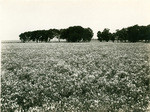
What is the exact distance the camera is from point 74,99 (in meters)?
10.0

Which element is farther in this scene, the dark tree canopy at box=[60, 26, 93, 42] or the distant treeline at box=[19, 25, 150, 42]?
the dark tree canopy at box=[60, 26, 93, 42]

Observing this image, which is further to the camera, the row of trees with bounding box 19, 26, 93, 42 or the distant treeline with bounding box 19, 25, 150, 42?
the row of trees with bounding box 19, 26, 93, 42

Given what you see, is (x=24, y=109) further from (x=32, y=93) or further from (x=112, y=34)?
Result: (x=112, y=34)

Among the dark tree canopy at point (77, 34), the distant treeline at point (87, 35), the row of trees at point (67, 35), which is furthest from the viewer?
the row of trees at point (67, 35)

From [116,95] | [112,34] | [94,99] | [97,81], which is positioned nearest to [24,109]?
[94,99]

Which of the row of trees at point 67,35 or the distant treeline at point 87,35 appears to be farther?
the row of trees at point 67,35

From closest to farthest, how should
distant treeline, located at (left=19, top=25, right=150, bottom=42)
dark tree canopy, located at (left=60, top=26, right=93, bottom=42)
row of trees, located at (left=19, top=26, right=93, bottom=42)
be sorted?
distant treeline, located at (left=19, top=25, right=150, bottom=42) → dark tree canopy, located at (left=60, top=26, right=93, bottom=42) → row of trees, located at (left=19, top=26, right=93, bottom=42)

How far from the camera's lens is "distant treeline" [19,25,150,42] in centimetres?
9901

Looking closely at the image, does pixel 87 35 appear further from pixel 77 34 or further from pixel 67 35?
pixel 77 34

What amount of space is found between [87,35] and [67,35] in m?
8.98

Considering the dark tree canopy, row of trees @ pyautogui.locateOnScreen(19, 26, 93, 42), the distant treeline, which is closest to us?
the distant treeline

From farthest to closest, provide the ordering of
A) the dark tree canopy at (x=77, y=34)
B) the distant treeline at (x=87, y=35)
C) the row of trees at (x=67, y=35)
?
the row of trees at (x=67, y=35) → the dark tree canopy at (x=77, y=34) → the distant treeline at (x=87, y=35)

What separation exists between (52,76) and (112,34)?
13164 cm

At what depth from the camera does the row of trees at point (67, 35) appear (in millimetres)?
123188
